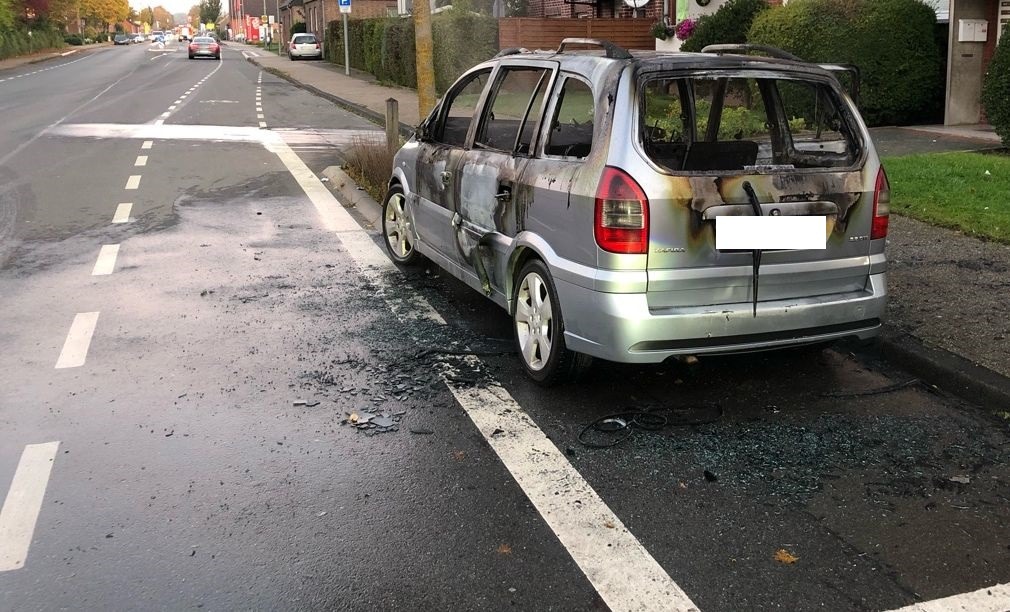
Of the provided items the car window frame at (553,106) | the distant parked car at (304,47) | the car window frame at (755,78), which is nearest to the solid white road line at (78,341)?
the car window frame at (553,106)

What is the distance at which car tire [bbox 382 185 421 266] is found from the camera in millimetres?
7723

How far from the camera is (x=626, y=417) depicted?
187 inches

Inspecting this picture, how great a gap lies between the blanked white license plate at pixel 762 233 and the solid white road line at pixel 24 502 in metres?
3.10

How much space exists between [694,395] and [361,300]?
2.85 metres

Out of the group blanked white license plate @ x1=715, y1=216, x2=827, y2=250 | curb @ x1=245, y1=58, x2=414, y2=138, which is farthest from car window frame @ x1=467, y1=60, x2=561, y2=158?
curb @ x1=245, y1=58, x2=414, y2=138

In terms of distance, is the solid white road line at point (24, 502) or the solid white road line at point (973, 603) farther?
the solid white road line at point (24, 502)

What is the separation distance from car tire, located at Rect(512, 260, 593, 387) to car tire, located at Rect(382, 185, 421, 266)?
2327 mm

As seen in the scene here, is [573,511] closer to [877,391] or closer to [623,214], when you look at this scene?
[623,214]

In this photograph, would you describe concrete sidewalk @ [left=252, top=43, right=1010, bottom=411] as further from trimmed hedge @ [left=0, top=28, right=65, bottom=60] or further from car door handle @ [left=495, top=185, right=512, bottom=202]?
trimmed hedge @ [left=0, top=28, right=65, bottom=60]

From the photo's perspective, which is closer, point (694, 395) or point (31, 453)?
point (31, 453)

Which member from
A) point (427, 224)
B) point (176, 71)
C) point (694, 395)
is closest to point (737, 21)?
point (427, 224)

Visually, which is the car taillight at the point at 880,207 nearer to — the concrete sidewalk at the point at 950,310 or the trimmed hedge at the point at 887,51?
the concrete sidewalk at the point at 950,310

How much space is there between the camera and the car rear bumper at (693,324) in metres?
4.48

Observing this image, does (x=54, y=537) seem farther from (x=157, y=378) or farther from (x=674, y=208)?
(x=674, y=208)
